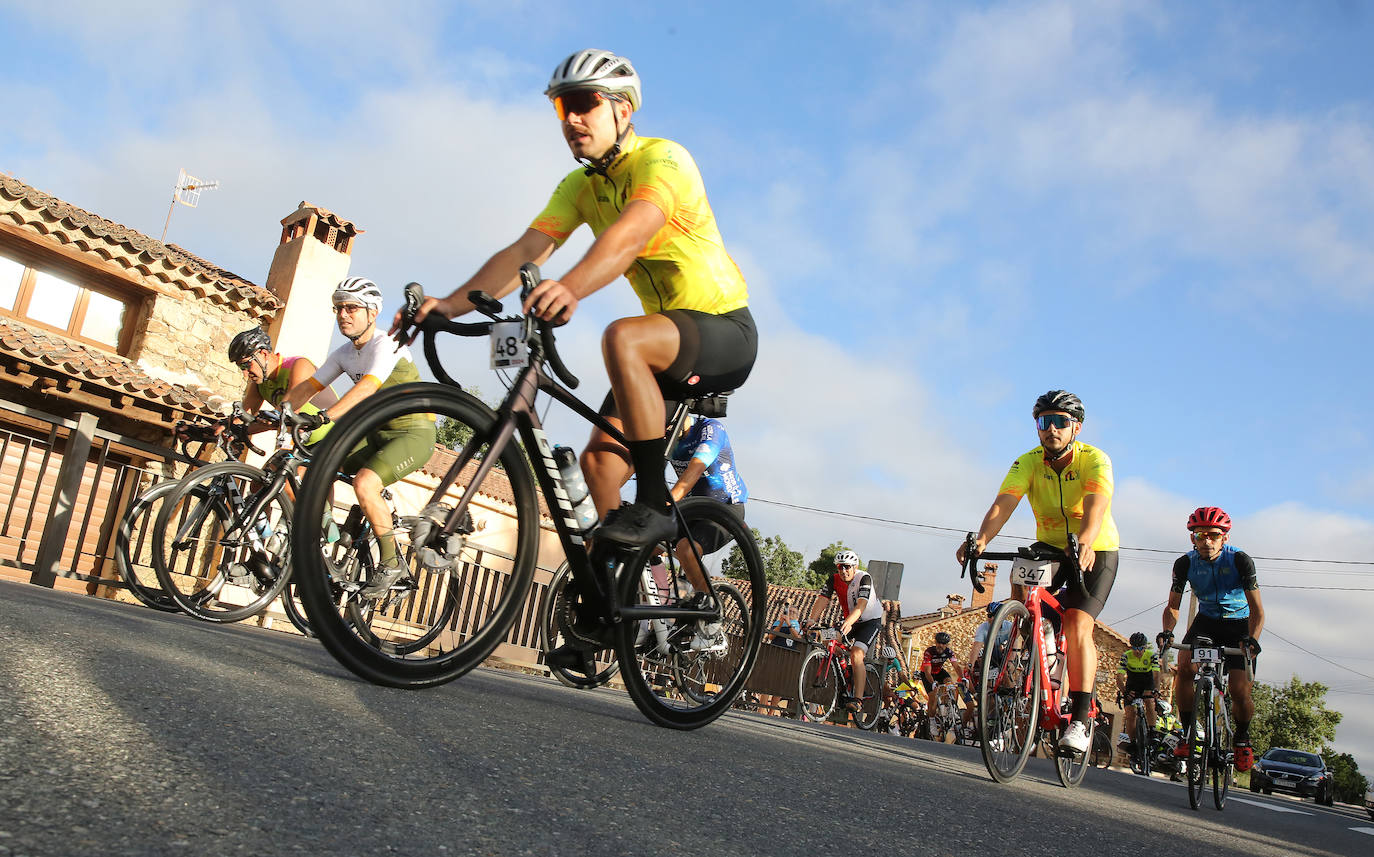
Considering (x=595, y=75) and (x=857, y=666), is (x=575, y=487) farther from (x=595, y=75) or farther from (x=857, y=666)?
(x=857, y=666)

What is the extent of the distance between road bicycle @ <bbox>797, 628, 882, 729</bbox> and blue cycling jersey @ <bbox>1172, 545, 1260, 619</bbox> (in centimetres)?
608

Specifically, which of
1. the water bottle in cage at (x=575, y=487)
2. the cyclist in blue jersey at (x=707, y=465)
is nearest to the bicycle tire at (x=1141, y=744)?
the cyclist in blue jersey at (x=707, y=465)

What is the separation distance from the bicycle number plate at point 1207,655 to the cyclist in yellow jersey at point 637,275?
4.97 metres

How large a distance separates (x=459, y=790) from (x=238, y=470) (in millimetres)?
4805

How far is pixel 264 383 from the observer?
256 inches

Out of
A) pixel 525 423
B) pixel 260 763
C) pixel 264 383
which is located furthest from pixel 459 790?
pixel 264 383

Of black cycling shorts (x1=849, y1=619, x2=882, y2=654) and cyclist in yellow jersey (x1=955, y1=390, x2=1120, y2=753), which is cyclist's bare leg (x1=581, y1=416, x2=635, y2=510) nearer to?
cyclist in yellow jersey (x1=955, y1=390, x2=1120, y2=753)

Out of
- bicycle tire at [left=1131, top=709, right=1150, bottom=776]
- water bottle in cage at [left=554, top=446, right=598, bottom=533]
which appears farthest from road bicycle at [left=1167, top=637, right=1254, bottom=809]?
bicycle tire at [left=1131, top=709, right=1150, bottom=776]

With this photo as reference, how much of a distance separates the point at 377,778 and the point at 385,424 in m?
1.27

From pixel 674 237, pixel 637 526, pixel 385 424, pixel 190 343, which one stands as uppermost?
pixel 190 343

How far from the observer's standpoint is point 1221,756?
6785mm

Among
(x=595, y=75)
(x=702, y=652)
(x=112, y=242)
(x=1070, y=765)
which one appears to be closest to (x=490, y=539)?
(x=702, y=652)

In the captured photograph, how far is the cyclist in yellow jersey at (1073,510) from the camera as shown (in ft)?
18.7

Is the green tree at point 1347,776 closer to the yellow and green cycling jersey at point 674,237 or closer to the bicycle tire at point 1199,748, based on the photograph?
the bicycle tire at point 1199,748
